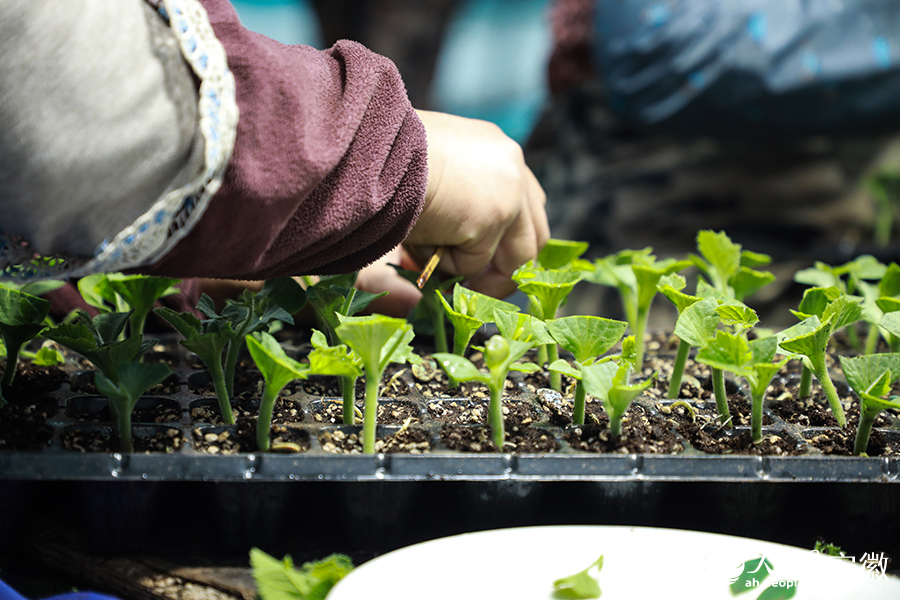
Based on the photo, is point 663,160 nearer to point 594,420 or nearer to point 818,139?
point 818,139

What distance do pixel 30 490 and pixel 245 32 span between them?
357mm

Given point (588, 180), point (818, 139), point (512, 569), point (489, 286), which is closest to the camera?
point (512, 569)

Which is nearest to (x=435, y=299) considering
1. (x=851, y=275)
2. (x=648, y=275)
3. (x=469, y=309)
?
(x=469, y=309)

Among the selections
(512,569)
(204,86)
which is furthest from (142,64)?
(512,569)

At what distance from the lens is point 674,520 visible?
505 millimetres

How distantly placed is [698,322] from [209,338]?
1.19 feet

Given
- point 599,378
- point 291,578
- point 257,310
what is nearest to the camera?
point 291,578

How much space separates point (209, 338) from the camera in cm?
50

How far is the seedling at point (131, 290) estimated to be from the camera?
61 centimetres

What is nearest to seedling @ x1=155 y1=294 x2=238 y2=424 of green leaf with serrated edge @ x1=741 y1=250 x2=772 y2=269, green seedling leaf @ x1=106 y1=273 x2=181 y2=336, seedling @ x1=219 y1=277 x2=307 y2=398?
seedling @ x1=219 y1=277 x2=307 y2=398

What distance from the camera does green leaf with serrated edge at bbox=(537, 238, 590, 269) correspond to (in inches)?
28.7

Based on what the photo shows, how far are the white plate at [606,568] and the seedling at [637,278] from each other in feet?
0.90

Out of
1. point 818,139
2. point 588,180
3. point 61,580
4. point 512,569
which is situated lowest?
point 61,580

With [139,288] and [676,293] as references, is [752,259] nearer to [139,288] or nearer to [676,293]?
[676,293]
